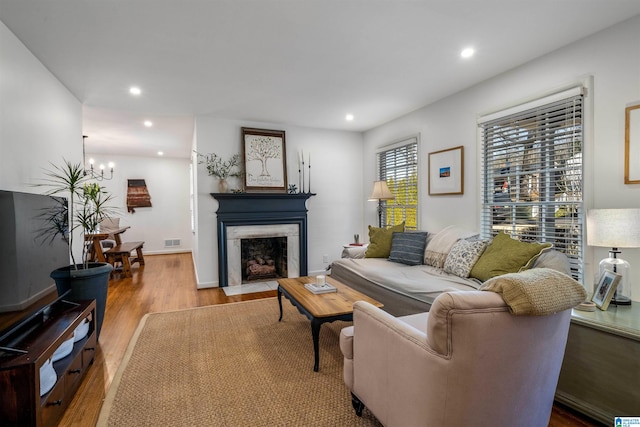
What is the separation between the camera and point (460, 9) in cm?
210

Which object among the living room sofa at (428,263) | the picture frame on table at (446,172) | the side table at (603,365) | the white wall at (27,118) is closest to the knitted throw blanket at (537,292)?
the side table at (603,365)

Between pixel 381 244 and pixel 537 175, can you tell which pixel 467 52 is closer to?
pixel 537 175

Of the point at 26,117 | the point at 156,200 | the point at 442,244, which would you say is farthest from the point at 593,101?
the point at 156,200

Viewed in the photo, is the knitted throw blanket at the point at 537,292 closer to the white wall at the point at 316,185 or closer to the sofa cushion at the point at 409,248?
the sofa cushion at the point at 409,248

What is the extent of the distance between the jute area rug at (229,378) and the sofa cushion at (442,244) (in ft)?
4.05

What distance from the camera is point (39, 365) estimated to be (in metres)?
1.50

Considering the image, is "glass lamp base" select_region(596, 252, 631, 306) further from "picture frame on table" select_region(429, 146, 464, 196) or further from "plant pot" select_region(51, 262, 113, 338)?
"plant pot" select_region(51, 262, 113, 338)

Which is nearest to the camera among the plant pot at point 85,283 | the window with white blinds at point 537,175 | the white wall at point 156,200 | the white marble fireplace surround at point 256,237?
the plant pot at point 85,283

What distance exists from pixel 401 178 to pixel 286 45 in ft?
9.06

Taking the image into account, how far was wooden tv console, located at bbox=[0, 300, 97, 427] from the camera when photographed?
4.75ft

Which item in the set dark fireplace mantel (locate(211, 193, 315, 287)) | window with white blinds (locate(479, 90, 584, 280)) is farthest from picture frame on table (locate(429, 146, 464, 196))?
dark fireplace mantel (locate(211, 193, 315, 287))

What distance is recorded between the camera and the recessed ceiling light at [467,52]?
2637 mm

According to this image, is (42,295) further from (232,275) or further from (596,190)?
(596,190)

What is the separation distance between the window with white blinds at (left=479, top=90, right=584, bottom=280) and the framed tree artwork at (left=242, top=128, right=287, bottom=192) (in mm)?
2860
